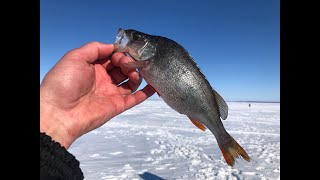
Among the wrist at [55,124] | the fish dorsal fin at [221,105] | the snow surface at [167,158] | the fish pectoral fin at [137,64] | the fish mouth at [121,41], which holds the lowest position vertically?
the snow surface at [167,158]

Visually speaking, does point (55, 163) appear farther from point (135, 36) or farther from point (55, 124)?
point (135, 36)

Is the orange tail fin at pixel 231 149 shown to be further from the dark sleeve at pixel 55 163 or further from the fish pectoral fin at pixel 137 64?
the dark sleeve at pixel 55 163

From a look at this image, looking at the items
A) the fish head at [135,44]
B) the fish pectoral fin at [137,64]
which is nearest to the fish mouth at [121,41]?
the fish head at [135,44]

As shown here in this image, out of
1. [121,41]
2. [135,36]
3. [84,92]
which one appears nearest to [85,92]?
[84,92]

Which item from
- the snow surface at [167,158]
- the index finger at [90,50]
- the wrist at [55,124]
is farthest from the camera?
the snow surface at [167,158]

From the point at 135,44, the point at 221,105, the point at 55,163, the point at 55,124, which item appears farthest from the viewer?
the point at 135,44

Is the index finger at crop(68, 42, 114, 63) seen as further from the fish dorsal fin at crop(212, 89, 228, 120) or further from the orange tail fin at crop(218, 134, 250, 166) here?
the orange tail fin at crop(218, 134, 250, 166)

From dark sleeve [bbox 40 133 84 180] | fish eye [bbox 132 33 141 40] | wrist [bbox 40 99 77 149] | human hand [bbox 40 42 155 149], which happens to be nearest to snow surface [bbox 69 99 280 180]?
human hand [bbox 40 42 155 149]
